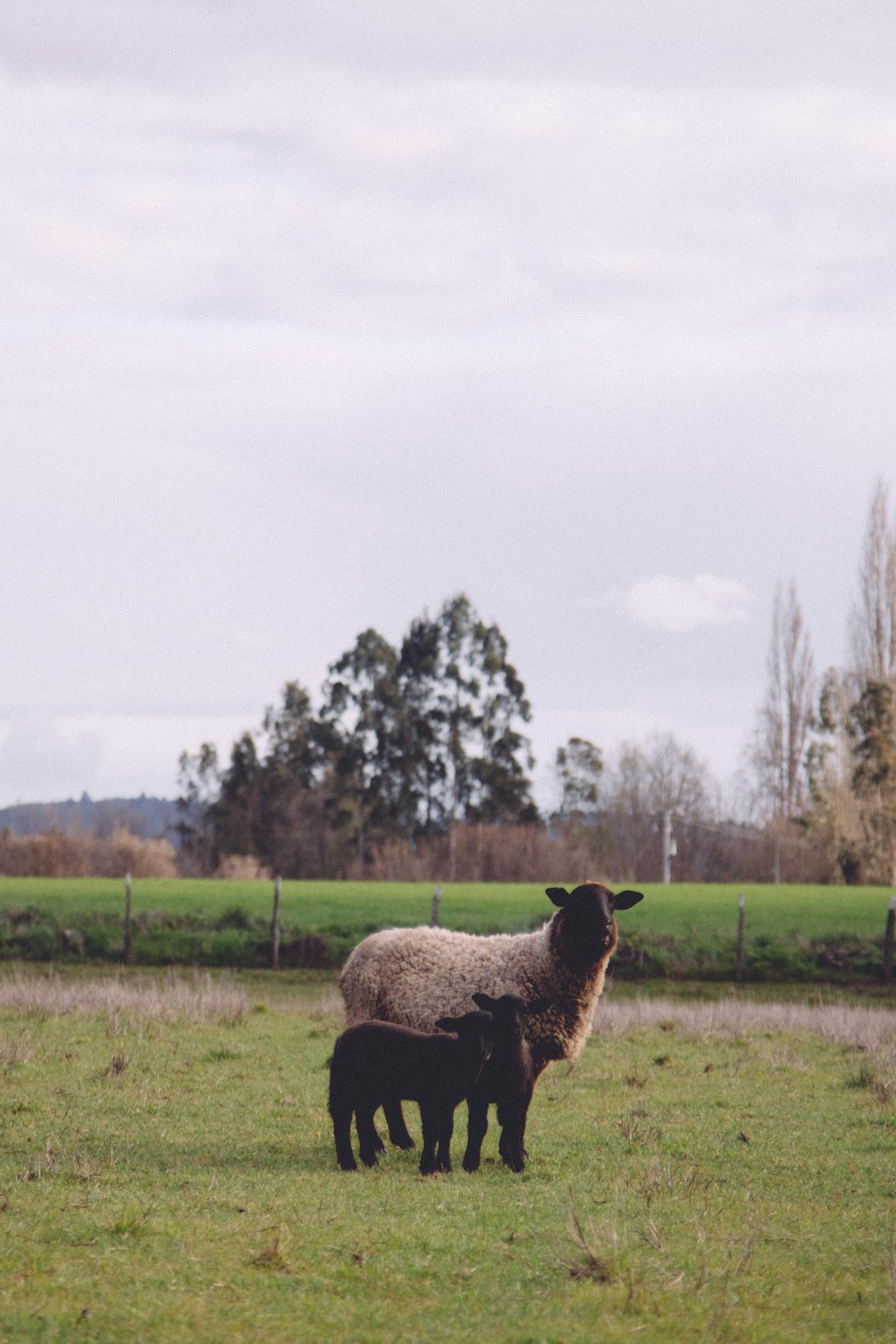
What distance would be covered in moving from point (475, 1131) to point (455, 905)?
106 ft

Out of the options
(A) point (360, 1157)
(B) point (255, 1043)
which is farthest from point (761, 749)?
(A) point (360, 1157)

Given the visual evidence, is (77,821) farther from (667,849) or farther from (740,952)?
(740,952)

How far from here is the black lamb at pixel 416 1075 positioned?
29.2 feet

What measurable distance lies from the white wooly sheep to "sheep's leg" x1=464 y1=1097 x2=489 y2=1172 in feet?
2.99

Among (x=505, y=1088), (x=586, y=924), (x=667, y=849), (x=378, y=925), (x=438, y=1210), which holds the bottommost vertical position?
(x=378, y=925)

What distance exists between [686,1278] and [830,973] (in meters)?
27.6

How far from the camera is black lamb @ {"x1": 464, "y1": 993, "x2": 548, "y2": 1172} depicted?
29.9 ft

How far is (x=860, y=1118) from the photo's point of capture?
38.9ft

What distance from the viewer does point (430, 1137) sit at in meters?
8.95

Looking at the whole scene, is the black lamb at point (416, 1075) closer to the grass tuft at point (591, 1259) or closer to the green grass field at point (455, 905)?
the grass tuft at point (591, 1259)

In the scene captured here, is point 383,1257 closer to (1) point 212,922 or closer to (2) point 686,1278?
(2) point 686,1278

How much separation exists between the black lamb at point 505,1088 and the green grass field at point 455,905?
25.9 m

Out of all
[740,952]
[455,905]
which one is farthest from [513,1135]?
[455,905]

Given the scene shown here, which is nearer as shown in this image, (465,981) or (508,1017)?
(508,1017)
